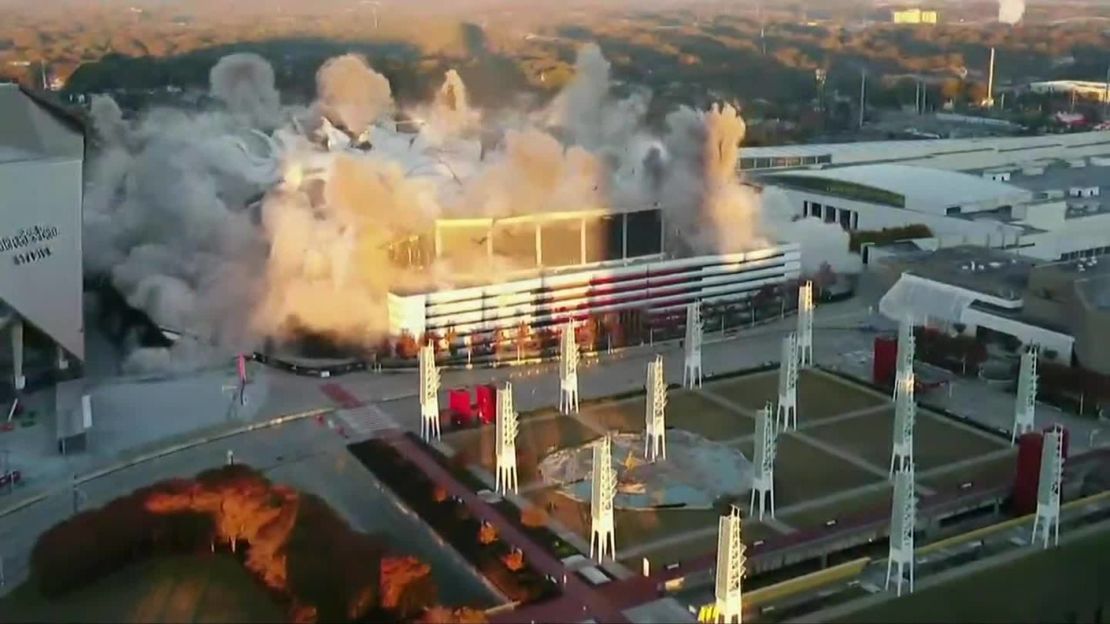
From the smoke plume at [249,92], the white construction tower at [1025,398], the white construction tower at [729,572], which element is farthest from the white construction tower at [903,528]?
the smoke plume at [249,92]

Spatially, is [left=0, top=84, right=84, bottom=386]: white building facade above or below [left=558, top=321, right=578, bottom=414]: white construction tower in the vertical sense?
above

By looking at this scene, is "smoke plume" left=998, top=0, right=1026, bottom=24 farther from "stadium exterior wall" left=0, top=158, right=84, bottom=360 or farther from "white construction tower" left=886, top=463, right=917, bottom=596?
"white construction tower" left=886, top=463, right=917, bottom=596

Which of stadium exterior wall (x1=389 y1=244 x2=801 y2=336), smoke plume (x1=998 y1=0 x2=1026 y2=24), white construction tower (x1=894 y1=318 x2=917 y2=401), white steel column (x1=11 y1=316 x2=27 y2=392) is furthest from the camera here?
smoke plume (x1=998 y1=0 x2=1026 y2=24)

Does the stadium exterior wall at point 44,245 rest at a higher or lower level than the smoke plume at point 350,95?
lower

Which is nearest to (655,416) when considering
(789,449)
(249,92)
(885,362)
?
(789,449)

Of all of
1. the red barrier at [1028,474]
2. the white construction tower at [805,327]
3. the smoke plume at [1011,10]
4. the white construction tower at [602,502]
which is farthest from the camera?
the smoke plume at [1011,10]

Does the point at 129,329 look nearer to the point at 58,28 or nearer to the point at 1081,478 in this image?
the point at 1081,478

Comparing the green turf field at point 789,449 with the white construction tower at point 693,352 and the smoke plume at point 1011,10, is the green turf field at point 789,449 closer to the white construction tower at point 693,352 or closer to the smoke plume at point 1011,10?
the white construction tower at point 693,352

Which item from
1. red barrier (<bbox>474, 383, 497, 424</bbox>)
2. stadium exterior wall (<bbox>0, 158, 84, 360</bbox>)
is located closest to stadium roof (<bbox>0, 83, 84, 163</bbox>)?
stadium exterior wall (<bbox>0, 158, 84, 360</bbox>)
